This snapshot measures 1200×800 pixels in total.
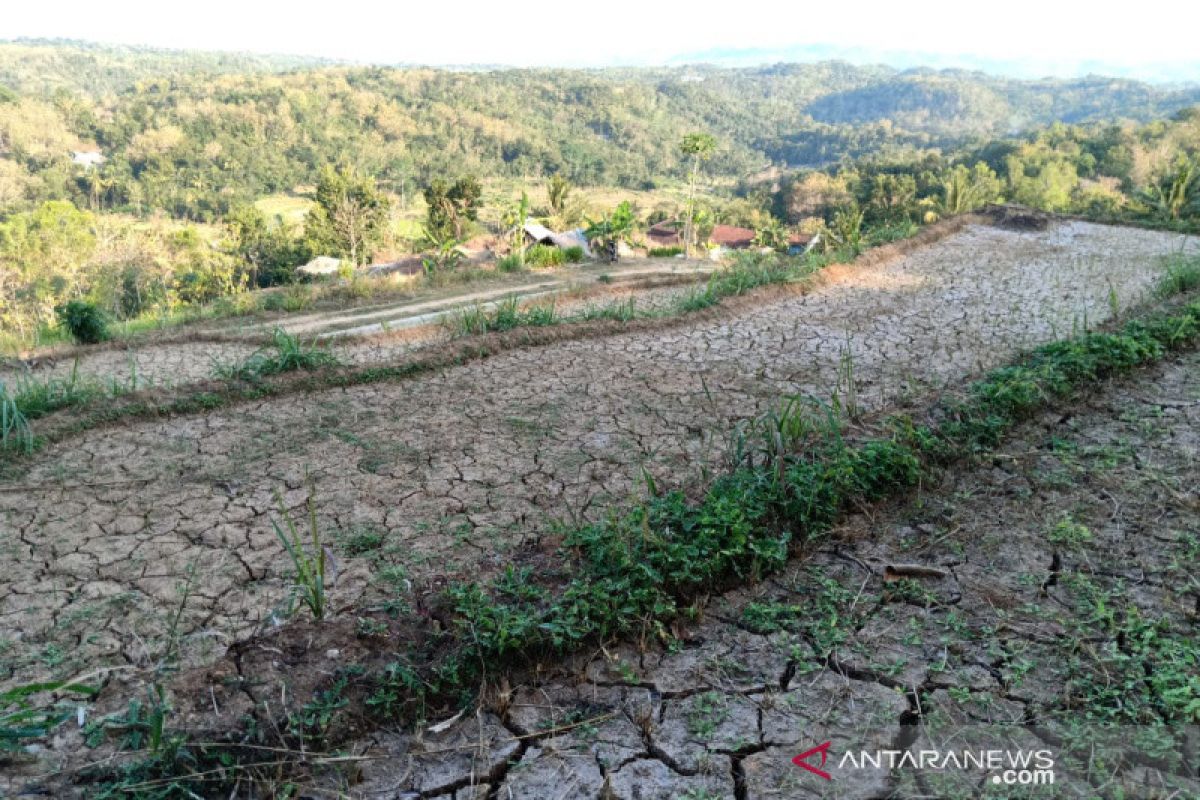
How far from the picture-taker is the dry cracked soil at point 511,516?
91.0 inches

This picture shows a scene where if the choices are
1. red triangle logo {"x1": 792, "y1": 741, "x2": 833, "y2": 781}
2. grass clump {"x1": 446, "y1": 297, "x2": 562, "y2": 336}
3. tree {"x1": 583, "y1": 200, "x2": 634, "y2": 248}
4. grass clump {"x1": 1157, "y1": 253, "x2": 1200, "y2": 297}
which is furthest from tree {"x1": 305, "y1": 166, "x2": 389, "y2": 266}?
red triangle logo {"x1": 792, "y1": 741, "x2": 833, "y2": 781}

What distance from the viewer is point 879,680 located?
8.07ft

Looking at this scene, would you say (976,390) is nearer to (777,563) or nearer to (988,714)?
(777,563)

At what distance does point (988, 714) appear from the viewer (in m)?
2.27

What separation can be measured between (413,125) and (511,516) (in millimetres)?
93454

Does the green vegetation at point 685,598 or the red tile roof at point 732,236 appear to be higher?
the green vegetation at point 685,598

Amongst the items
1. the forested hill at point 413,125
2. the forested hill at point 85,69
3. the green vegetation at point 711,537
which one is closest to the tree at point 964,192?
the green vegetation at point 711,537

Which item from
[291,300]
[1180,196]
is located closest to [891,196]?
[1180,196]

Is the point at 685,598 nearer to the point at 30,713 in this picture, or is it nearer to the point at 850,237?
the point at 30,713

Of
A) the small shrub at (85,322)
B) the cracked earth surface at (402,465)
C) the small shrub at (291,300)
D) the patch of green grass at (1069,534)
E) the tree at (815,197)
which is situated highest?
the patch of green grass at (1069,534)

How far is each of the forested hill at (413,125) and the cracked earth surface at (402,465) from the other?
58827mm

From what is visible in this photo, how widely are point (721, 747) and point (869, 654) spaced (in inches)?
27.5

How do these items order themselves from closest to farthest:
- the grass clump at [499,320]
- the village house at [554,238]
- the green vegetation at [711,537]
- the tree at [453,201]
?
the green vegetation at [711,537] → the grass clump at [499,320] → the village house at [554,238] → the tree at [453,201]

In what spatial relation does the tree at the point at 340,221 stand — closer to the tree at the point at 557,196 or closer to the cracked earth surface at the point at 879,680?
the tree at the point at 557,196
